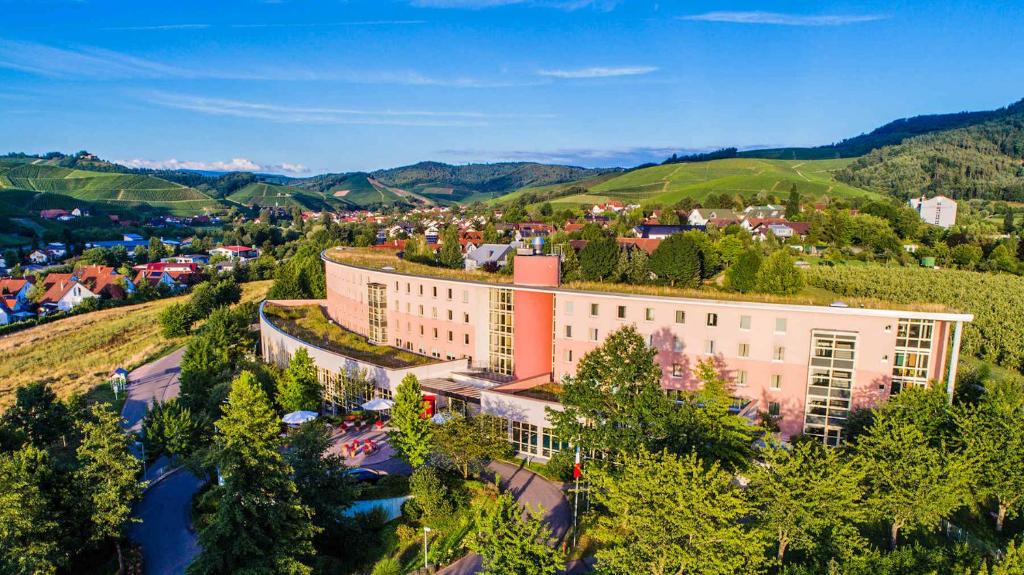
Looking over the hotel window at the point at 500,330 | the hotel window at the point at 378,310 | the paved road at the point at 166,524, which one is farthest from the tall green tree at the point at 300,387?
the hotel window at the point at 500,330

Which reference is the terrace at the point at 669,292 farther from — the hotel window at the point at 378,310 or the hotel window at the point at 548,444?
the hotel window at the point at 548,444

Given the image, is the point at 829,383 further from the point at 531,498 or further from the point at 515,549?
the point at 515,549

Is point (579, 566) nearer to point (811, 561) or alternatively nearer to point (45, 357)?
point (811, 561)

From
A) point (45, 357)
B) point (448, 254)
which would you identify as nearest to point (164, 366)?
point (45, 357)

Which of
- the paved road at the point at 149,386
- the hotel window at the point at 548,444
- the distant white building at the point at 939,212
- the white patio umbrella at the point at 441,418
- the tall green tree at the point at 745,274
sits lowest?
the paved road at the point at 149,386

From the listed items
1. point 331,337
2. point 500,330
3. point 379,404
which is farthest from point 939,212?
point 379,404
